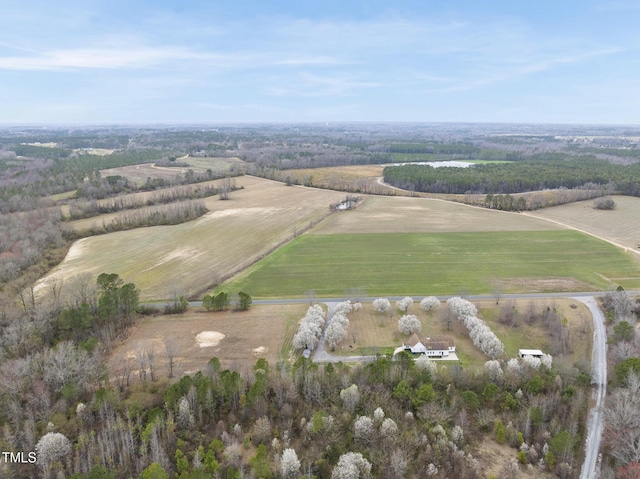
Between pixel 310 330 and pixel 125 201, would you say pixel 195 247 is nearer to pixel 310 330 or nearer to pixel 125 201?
pixel 310 330

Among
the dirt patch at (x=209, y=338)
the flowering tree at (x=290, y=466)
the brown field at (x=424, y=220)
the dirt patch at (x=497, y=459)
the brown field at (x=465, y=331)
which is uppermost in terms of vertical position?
the brown field at (x=424, y=220)

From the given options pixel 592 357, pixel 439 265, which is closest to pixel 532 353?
pixel 592 357

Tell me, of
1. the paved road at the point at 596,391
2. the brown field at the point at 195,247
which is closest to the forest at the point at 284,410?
the paved road at the point at 596,391

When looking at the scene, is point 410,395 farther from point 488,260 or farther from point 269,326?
point 488,260

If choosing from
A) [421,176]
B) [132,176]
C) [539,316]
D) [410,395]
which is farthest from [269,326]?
[132,176]

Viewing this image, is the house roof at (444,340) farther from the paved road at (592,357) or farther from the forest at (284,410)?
the paved road at (592,357)

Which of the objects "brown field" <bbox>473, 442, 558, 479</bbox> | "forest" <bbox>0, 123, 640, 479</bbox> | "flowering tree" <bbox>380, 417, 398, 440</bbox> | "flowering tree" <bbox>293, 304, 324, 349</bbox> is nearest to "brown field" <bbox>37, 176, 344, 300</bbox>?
"forest" <bbox>0, 123, 640, 479</bbox>

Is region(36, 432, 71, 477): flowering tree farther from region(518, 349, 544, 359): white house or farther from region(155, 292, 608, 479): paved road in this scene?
region(518, 349, 544, 359): white house
